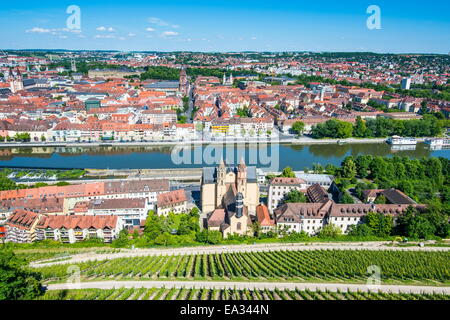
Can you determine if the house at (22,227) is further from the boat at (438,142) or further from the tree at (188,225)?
the boat at (438,142)

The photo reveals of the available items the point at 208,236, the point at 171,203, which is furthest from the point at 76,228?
the point at 208,236

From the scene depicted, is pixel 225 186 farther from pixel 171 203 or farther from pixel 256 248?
pixel 256 248

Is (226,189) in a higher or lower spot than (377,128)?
lower

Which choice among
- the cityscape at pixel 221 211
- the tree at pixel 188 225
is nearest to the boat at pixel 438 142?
the cityscape at pixel 221 211

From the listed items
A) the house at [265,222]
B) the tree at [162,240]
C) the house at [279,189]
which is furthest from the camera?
the house at [279,189]
